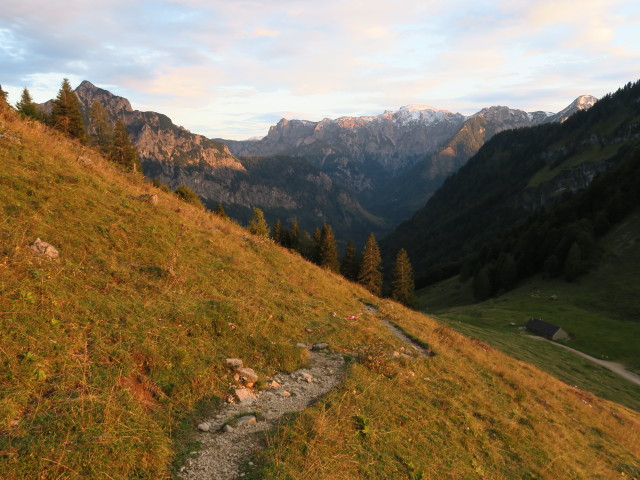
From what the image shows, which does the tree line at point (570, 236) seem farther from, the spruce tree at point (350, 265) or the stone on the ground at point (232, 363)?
the stone on the ground at point (232, 363)

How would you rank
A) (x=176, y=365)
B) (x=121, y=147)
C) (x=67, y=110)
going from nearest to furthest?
(x=176, y=365), (x=67, y=110), (x=121, y=147)

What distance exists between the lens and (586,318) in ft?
214

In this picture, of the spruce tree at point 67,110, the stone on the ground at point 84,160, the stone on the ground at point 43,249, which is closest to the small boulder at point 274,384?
the stone on the ground at point 43,249

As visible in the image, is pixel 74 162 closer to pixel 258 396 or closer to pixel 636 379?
pixel 258 396

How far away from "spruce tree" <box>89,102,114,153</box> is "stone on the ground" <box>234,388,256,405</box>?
197 ft

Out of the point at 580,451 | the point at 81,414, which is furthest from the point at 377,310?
the point at 81,414

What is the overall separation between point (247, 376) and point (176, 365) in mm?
2049

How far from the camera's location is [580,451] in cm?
1439

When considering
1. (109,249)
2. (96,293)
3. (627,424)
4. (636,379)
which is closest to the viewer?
(96,293)

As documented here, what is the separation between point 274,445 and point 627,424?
88.8 ft

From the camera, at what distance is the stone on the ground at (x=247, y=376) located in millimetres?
10039

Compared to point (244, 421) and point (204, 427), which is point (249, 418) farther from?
point (204, 427)

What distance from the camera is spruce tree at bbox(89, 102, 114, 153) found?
192 feet

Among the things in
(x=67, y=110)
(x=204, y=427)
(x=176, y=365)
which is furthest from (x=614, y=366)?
(x=67, y=110)
